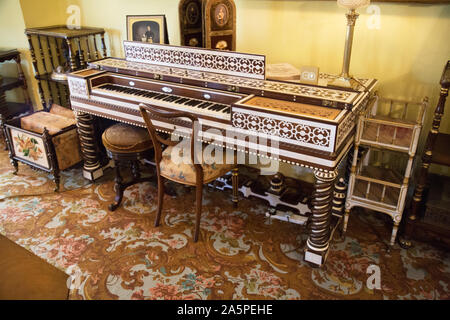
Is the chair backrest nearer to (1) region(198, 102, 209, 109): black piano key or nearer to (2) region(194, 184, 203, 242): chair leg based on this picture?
(2) region(194, 184, 203, 242): chair leg

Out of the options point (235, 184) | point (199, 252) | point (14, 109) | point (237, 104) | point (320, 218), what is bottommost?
point (199, 252)

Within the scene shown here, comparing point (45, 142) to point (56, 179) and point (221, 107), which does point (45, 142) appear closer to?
point (56, 179)

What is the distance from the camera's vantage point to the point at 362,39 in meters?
2.57

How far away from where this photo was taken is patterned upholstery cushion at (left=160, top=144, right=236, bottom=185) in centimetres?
247

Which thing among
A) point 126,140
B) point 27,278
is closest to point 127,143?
point 126,140

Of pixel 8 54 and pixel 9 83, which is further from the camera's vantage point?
pixel 9 83

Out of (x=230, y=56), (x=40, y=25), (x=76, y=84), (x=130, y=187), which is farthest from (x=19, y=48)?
(x=230, y=56)

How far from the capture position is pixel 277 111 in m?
2.10

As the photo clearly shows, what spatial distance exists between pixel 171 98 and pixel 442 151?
1.79 m

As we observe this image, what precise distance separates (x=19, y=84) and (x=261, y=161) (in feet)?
9.25

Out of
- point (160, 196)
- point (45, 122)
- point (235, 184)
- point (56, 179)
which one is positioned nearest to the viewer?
point (160, 196)

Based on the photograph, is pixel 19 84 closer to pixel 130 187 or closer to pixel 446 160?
pixel 130 187

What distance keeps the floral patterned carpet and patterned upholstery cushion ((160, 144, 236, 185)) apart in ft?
1.47

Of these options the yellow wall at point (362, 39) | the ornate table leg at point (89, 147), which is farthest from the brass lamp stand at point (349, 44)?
the ornate table leg at point (89, 147)
